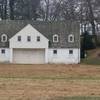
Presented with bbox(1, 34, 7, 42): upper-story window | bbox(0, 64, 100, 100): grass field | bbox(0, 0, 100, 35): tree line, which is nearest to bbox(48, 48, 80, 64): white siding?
bbox(1, 34, 7, 42): upper-story window

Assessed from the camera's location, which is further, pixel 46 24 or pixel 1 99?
pixel 46 24

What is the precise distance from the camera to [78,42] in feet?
238

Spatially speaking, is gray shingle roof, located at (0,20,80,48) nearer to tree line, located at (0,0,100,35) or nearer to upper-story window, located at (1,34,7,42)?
upper-story window, located at (1,34,7,42)

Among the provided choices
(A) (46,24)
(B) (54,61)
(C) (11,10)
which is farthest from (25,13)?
(B) (54,61)

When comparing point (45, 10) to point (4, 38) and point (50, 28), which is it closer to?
point (50, 28)

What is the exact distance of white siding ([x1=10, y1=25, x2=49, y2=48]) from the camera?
70.8m

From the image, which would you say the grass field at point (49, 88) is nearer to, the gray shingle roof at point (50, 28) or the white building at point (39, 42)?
the white building at point (39, 42)

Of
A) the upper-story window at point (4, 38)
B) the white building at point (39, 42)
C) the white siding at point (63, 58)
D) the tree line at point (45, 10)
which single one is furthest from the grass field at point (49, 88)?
the tree line at point (45, 10)

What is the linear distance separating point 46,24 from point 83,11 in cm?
1475

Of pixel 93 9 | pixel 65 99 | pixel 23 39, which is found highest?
pixel 93 9

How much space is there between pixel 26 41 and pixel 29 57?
2931 millimetres

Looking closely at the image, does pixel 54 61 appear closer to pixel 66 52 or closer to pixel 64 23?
pixel 66 52

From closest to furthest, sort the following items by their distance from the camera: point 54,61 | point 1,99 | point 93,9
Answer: point 1,99, point 54,61, point 93,9

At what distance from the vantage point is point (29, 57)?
7000cm
